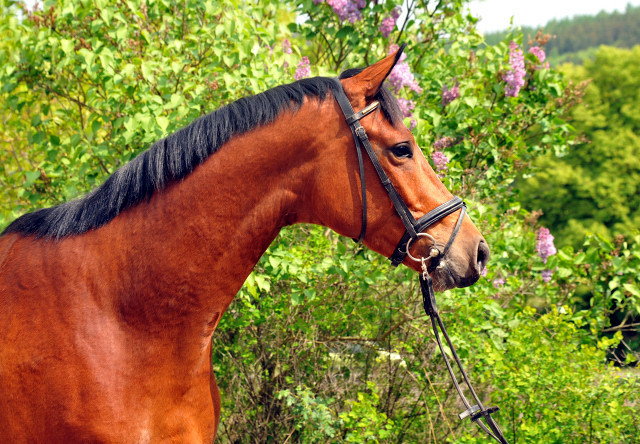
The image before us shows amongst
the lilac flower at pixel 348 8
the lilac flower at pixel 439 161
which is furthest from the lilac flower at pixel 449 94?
the lilac flower at pixel 348 8

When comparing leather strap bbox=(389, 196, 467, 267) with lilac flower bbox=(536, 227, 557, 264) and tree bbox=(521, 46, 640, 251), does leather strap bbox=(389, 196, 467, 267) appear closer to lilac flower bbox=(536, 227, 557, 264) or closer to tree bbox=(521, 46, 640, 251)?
lilac flower bbox=(536, 227, 557, 264)

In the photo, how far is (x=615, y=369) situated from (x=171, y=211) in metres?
3.23

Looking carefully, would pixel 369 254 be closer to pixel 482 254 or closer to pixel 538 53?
pixel 482 254

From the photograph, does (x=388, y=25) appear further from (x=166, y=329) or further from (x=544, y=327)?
(x=166, y=329)

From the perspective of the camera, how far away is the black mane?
1.90 m

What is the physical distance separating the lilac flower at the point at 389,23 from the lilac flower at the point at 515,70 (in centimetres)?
94

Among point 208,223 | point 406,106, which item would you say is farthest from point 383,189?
point 406,106

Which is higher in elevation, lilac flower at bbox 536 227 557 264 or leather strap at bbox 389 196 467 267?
leather strap at bbox 389 196 467 267

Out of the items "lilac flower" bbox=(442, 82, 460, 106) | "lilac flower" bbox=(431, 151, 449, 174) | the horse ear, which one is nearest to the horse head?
the horse ear

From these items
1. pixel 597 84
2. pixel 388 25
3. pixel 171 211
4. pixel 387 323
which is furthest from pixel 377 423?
pixel 597 84

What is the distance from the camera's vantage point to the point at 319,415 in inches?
139

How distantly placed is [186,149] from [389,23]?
2.80 meters

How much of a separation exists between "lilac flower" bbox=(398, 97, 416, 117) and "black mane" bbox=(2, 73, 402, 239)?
1.91 m

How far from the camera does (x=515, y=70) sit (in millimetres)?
3871
